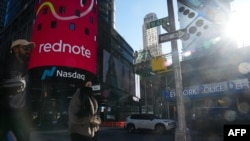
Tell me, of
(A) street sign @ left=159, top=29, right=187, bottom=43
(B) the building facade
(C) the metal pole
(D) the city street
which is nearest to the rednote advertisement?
(B) the building facade

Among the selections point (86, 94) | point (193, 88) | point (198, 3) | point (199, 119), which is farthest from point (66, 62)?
point (86, 94)

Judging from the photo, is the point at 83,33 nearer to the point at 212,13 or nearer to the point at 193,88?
the point at 193,88

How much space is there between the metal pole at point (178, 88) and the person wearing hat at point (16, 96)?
211 inches

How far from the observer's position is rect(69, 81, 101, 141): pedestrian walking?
4320mm

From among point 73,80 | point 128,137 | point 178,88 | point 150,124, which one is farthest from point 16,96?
point 73,80

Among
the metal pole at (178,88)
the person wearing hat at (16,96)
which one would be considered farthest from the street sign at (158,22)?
the person wearing hat at (16,96)

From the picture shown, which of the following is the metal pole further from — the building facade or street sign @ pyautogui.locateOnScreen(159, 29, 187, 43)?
the building facade

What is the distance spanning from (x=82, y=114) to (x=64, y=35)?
2896 centimetres

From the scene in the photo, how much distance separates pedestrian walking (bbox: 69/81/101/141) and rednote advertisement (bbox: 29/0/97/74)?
2725 cm

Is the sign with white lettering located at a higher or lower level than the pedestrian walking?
higher

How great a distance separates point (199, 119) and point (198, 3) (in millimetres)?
7808

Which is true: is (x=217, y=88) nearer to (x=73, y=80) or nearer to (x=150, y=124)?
(x=150, y=124)

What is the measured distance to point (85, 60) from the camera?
3278 cm

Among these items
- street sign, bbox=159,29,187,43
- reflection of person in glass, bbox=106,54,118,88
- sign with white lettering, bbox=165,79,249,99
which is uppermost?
reflection of person in glass, bbox=106,54,118,88
